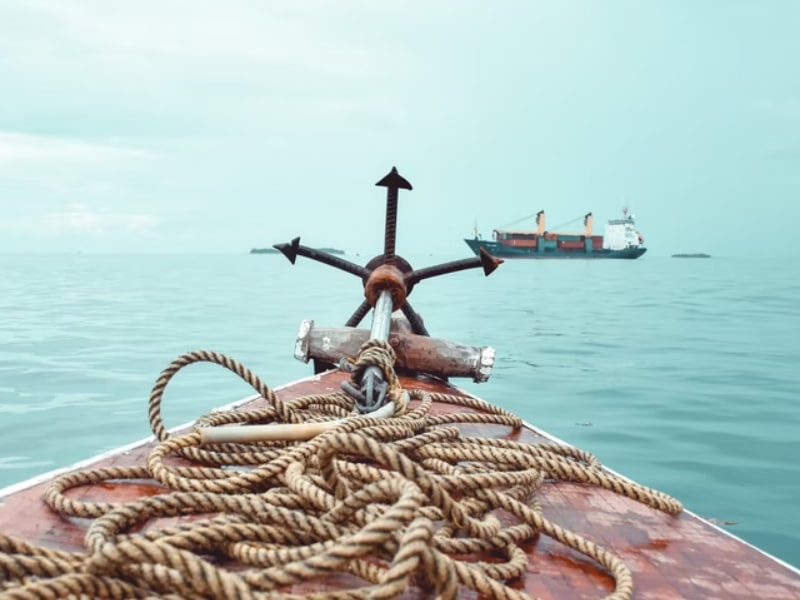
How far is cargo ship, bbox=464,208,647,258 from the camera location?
62.7m

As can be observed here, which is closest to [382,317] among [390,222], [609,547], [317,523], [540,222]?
[390,222]

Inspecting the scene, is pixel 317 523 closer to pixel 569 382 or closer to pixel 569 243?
pixel 569 382

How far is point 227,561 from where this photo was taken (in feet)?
5.12

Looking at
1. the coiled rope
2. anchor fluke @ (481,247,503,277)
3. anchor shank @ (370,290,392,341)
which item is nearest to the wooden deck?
the coiled rope

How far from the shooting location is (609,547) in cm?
189

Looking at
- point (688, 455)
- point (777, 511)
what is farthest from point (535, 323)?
point (777, 511)

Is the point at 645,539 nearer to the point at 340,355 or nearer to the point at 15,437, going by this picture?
the point at 340,355

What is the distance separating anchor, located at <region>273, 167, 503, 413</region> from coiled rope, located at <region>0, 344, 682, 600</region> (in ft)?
6.10

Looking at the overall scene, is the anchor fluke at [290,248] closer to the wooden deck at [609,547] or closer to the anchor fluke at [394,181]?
the anchor fluke at [394,181]

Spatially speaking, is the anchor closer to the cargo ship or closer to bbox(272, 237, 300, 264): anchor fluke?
bbox(272, 237, 300, 264): anchor fluke

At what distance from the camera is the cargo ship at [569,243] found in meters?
62.7

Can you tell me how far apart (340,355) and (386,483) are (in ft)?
11.9

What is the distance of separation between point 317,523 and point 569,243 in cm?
6657

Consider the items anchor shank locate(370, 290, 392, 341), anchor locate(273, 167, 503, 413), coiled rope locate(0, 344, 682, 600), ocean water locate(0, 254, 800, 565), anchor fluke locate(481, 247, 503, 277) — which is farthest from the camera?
ocean water locate(0, 254, 800, 565)
